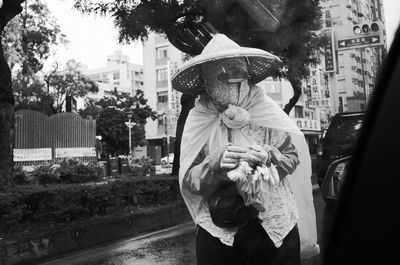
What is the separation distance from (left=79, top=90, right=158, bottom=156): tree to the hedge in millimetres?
28142

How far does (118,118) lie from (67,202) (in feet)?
102

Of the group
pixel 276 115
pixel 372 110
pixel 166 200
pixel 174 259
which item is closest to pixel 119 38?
pixel 166 200

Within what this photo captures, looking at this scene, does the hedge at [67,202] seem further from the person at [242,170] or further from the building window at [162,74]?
the building window at [162,74]

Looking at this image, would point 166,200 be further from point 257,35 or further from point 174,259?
point 257,35

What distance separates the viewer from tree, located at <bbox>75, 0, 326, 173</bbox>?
7836 mm

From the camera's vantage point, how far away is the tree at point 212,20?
7836 mm

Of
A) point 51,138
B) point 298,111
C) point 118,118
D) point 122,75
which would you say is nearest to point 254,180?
point 51,138

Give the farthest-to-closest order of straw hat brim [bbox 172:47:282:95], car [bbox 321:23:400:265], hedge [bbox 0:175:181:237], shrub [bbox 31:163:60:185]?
shrub [bbox 31:163:60:185] < hedge [bbox 0:175:181:237] < straw hat brim [bbox 172:47:282:95] < car [bbox 321:23:400:265]

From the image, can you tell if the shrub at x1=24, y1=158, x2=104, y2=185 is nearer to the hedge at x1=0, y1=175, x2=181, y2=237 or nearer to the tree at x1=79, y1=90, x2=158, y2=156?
the hedge at x1=0, y1=175, x2=181, y2=237

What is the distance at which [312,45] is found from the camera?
1315 cm

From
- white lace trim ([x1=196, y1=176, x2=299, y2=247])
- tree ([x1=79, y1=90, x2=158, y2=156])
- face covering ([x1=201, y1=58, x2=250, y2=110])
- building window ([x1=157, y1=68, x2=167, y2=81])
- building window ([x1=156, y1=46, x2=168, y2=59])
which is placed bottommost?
white lace trim ([x1=196, y1=176, x2=299, y2=247])

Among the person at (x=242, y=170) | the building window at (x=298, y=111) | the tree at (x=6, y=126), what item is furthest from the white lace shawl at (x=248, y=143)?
the building window at (x=298, y=111)

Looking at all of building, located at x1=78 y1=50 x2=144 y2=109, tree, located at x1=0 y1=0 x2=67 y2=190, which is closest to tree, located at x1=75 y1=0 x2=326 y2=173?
tree, located at x1=0 y1=0 x2=67 y2=190

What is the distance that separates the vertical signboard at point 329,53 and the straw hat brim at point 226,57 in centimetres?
1190
